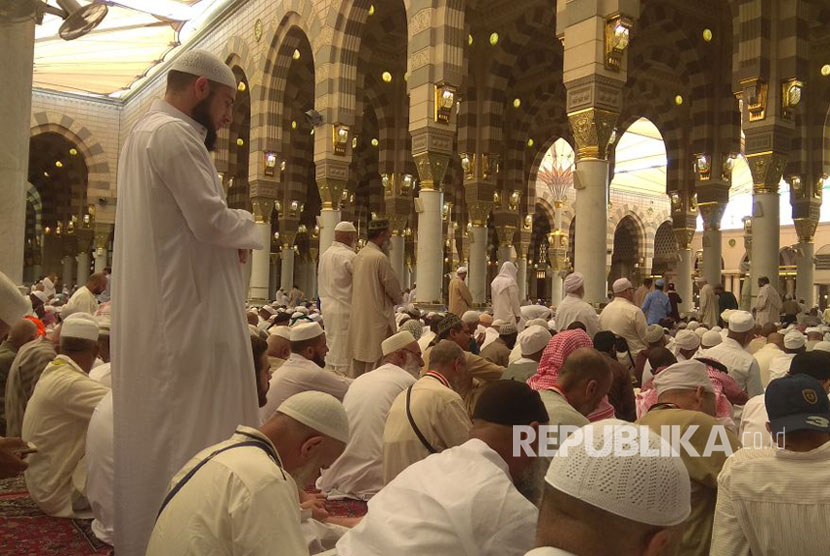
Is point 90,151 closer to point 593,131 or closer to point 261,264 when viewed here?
point 261,264

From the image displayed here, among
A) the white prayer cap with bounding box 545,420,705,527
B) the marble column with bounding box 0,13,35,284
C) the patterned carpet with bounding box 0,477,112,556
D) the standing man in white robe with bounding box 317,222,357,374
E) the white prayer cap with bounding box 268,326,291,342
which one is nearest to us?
the white prayer cap with bounding box 545,420,705,527

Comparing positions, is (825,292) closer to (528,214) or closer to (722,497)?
(528,214)

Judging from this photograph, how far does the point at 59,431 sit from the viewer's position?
3.90 meters

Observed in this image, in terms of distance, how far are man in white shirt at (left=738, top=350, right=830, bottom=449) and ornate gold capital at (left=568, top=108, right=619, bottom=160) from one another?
17.7 feet

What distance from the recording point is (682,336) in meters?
5.47

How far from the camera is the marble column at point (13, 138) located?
5.05 metres

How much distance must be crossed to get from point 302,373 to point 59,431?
4.49 ft

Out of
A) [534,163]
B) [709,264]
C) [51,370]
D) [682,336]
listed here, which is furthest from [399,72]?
[51,370]

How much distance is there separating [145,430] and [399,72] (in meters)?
18.4

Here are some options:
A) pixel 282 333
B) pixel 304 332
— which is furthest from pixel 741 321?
pixel 282 333

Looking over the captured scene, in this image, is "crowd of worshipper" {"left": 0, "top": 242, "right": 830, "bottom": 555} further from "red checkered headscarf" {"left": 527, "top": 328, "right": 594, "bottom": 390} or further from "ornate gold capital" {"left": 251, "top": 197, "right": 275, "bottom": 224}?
"ornate gold capital" {"left": 251, "top": 197, "right": 275, "bottom": 224}

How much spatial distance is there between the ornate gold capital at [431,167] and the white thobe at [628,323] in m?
5.57

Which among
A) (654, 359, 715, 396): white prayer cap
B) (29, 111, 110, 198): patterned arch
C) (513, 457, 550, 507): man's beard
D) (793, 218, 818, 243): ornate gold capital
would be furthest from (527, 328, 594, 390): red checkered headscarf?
(29, 111, 110, 198): patterned arch

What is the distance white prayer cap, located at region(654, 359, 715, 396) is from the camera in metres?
3.19
